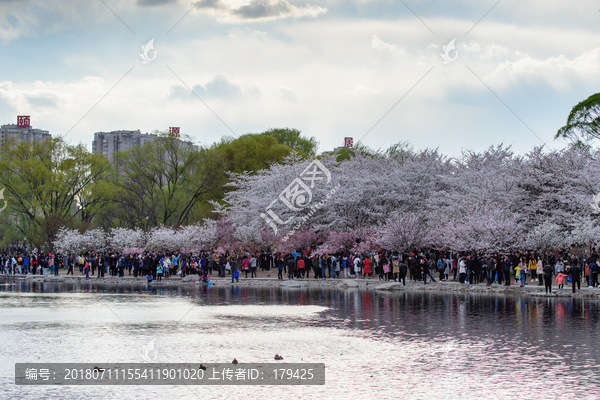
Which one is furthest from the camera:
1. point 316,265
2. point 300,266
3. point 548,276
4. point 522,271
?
point 300,266

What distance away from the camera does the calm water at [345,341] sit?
9.98 meters

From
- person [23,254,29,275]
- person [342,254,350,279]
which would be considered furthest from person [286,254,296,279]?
person [23,254,29,275]

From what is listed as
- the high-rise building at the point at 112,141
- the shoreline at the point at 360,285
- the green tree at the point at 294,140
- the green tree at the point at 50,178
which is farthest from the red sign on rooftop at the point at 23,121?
the high-rise building at the point at 112,141

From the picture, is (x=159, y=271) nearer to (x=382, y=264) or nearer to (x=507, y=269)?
(x=382, y=264)

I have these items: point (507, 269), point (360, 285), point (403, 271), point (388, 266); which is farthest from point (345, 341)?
point (388, 266)

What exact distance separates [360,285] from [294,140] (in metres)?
47.4

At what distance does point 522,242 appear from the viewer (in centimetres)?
3597

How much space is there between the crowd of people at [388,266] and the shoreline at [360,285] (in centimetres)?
50

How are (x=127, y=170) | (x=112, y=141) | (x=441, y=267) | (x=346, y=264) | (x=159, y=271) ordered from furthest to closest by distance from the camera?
(x=112, y=141) < (x=127, y=170) < (x=159, y=271) < (x=346, y=264) < (x=441, y=267)

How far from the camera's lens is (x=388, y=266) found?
33.7 m

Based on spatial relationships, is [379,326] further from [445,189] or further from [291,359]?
[445,189]

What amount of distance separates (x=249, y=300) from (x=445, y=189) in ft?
85.9

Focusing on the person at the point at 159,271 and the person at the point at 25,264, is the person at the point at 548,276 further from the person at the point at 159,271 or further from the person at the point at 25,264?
the person at the point at 25,264

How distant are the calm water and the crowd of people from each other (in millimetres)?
5230
